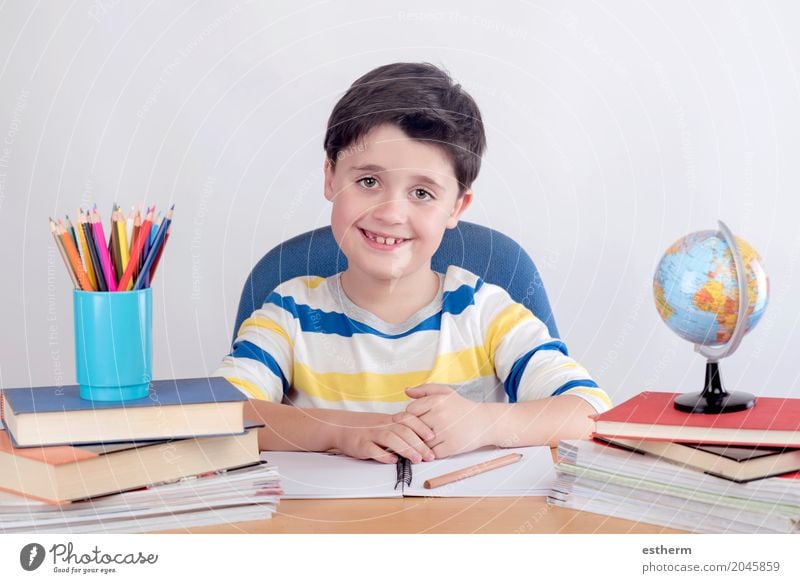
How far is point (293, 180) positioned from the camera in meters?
2.41

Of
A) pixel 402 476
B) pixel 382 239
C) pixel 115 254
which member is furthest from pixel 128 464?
pixel 382 239

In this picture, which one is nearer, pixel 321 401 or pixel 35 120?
pixel 321 401

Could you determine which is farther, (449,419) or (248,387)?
(248,387)

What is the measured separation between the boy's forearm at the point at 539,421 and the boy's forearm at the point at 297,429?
21cm

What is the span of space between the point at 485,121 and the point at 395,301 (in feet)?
2.44

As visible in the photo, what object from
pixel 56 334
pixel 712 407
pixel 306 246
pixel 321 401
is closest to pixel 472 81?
pixel 306 246

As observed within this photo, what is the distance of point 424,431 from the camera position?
133 cm

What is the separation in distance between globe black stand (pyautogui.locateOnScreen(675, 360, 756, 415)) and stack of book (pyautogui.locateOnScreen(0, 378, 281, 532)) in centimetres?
44

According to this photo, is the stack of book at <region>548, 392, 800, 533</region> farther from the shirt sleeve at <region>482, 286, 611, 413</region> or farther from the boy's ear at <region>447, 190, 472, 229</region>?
the boy's ear at <region>447, 190, 472, 229</region>

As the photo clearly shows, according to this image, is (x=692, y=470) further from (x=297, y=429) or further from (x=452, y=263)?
(x=452, y=263)

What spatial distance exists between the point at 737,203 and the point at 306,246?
110 centimetres

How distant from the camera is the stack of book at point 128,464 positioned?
1032 millimetres

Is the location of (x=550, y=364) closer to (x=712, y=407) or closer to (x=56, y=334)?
(x=712, y=407)
